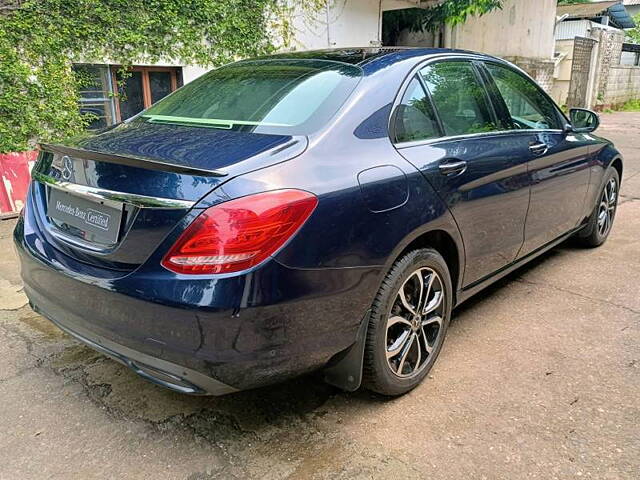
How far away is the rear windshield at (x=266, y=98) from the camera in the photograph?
Result: 2.39 metres

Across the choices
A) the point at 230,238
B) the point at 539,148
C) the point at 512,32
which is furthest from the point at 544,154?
the point at 512,32

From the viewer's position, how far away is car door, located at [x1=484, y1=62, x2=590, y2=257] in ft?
11.4

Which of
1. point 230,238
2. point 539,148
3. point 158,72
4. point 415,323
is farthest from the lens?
point 158,72

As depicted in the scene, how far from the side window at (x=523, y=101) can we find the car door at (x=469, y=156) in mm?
259

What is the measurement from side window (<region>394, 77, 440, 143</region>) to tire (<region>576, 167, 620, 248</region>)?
8.36ft

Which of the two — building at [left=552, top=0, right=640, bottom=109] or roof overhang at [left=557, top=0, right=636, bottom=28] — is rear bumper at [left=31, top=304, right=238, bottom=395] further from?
roof overhang at [left=557, top=0, right=636, bottom=28]

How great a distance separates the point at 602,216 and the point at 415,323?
10.1 feet

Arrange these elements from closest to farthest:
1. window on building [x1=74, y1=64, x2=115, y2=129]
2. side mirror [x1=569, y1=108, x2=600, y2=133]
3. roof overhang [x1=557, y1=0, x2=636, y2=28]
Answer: side mirror [x1=569, y1=108, x2=600, y2=133], window on building [x1=74, y1=64, x2=115, y2=129], roof overhang [x1=557, y1=0, x2=636, y2=28]

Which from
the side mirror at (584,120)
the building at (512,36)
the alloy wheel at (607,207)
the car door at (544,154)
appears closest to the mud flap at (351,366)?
the car door at (544,154)

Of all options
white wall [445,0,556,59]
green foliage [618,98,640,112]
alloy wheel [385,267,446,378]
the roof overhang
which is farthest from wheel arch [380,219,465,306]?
the roof overhang

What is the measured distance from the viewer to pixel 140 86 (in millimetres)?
7332

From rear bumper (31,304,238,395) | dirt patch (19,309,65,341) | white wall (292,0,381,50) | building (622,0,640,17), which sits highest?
building (622,0,640,17)

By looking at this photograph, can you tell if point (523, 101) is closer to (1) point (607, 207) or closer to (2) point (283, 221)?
(1) point (607, 207)

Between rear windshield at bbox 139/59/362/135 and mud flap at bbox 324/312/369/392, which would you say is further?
rear windshield at bbox 139/59/362/135
